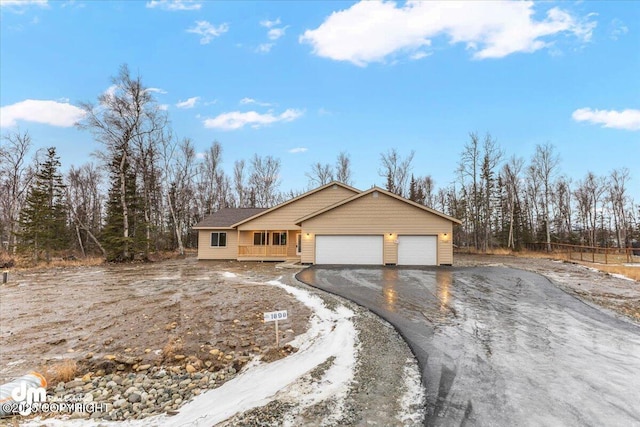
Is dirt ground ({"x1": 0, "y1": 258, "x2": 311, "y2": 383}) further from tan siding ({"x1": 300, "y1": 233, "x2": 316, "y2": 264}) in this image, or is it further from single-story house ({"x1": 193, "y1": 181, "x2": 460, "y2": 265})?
single-story house ({"x1": 193, "y1": 181, "x2": 460, "y2": 265})

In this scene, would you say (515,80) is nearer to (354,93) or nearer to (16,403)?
(354,93)

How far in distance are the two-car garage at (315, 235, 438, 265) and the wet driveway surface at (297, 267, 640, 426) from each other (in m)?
7.89

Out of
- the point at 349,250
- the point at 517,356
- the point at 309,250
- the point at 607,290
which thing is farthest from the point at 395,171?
the point at 517,356

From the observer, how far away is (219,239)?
2225 centimetres

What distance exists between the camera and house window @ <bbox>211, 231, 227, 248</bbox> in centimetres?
2220

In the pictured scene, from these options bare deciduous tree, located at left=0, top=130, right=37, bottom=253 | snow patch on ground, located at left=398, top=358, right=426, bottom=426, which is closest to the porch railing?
snow patch on ground, located at left=398, top=358, right=426, bottom=426

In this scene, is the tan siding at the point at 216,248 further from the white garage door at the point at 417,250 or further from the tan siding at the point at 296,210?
the white garage door at the point at 417,250

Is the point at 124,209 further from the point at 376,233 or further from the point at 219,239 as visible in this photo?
the point at 376,233

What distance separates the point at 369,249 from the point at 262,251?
26.5 feet

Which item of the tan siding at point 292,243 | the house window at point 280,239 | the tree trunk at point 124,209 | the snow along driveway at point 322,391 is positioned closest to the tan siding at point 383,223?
the tan siding at point 292,243

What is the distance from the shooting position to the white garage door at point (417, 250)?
17156 mm

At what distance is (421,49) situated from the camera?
57.4ft

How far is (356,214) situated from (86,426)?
15418mm

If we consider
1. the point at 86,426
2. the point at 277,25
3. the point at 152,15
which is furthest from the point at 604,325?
the point at 152,15
